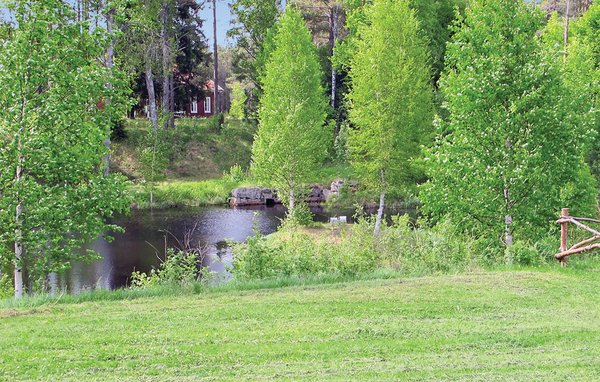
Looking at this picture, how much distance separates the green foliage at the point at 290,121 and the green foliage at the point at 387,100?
2292 millimetres

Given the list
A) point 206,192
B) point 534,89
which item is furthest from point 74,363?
point 206,192

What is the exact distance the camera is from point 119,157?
3738 cm

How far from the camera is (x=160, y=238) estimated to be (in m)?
24.1

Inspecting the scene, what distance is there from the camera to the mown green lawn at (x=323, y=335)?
6.56m

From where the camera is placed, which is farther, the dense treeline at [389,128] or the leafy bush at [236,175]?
the leafy bush at [236,175]

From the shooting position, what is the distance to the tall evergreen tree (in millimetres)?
22891

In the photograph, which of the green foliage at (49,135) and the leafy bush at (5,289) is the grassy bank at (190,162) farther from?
the green foliage at (49,135)

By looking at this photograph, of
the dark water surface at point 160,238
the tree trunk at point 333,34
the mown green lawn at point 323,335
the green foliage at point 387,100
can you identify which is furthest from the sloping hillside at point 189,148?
the mown green lawn at point 323,335

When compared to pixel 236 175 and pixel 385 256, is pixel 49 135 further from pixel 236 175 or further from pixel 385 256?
pixel 236 175

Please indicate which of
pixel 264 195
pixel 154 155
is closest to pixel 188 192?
pixel 154 155

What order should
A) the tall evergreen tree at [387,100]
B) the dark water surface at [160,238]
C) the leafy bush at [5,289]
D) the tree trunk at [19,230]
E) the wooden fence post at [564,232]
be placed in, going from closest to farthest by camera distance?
the tree trunk at [19,230], the wooden fence post at [564,232], the leafy bush at [5,289], the dark water surface at [160,238], the tall evergreen tree at [387,100]

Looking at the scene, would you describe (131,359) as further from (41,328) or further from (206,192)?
(206,192)

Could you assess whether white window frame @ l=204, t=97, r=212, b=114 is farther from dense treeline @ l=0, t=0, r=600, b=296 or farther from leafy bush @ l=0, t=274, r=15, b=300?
leafy bush @ l=0, t=274, r=15, b=300

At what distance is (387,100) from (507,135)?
9355 millimetres
